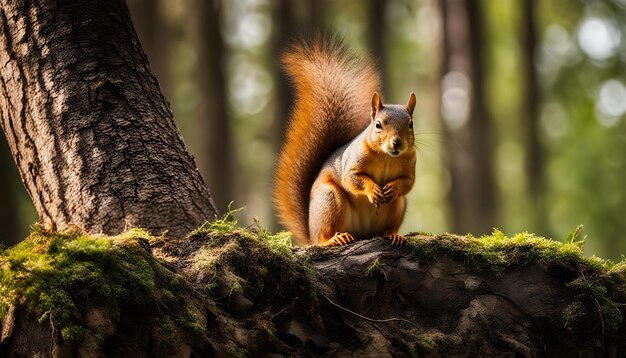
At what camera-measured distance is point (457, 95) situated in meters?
12.9

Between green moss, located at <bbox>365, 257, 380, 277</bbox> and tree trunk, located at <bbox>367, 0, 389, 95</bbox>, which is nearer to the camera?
green moss, located at <bbox>365, 257, 380, 277</bbox>

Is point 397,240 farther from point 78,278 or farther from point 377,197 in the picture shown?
point 78,278

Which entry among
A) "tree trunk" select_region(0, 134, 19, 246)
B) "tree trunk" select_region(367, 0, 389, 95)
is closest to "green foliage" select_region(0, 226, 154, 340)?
"tree trunk" select_region(0, 134, 19, 246)

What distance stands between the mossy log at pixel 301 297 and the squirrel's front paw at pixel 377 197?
39 centimetres

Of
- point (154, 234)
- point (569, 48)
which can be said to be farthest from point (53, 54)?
point (569, 48)

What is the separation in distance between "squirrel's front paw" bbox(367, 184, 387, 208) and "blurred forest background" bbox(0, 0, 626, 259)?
3.24ft

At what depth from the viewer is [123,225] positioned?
3.05m

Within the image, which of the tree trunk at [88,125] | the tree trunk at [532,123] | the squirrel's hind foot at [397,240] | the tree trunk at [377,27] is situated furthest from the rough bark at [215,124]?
the squirrel's hind foot at [397,240]

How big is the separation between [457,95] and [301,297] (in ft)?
35.7

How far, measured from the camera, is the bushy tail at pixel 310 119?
3873 mm

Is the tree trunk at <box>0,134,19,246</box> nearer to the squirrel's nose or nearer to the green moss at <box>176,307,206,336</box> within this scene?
the squirrel's nose

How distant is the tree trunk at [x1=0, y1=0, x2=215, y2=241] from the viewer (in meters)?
3.08

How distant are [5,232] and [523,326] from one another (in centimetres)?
578

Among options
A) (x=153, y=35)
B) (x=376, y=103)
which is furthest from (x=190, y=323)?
(x=153, y=35)
